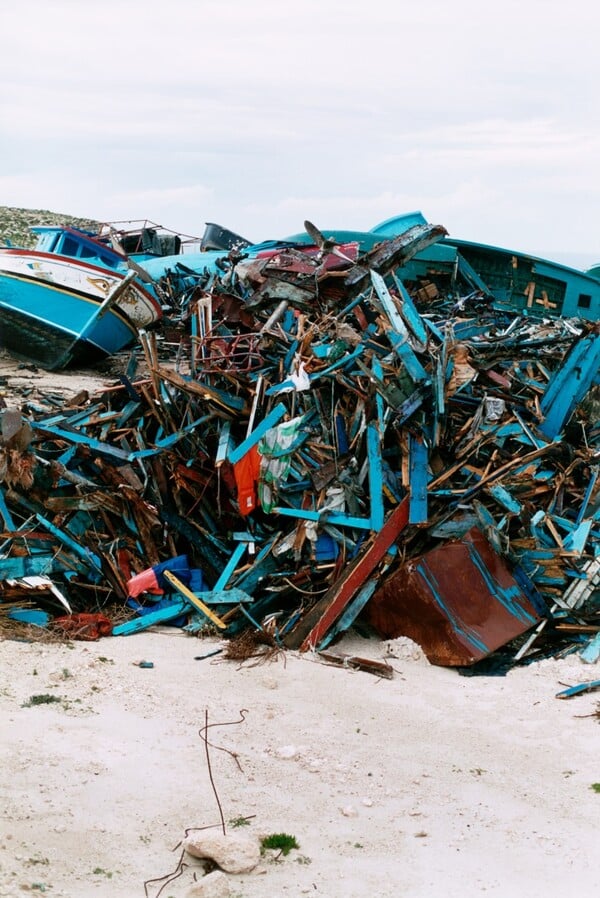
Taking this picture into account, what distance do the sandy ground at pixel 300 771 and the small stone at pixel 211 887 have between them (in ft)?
0.28

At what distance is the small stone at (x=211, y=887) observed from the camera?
5125 mm

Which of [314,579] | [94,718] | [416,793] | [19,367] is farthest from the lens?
[19,367]

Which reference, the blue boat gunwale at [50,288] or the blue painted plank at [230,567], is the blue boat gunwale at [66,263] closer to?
the blue boat gunwale at [50,288]

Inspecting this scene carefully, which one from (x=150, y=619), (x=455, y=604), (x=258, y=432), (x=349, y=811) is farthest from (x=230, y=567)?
(x=349, y=811)

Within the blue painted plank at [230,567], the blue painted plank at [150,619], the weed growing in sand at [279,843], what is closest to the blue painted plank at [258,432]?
the blue painted plank at [230,567]

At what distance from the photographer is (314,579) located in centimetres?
938

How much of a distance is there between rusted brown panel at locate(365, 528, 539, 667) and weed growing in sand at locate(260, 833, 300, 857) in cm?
315

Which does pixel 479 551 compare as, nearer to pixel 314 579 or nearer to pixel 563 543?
pixel 563 543

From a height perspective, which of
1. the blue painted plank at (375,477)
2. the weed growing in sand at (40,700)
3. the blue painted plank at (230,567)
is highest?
the blue painted plank at (375,477)

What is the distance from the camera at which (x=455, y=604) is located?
28.5 feet

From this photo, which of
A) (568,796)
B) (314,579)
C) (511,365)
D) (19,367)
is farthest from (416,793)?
(19,367)

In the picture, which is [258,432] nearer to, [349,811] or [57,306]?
[349,811]

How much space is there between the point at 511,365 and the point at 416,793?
618 centimetres

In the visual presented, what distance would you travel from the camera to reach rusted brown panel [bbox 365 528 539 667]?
862cm
